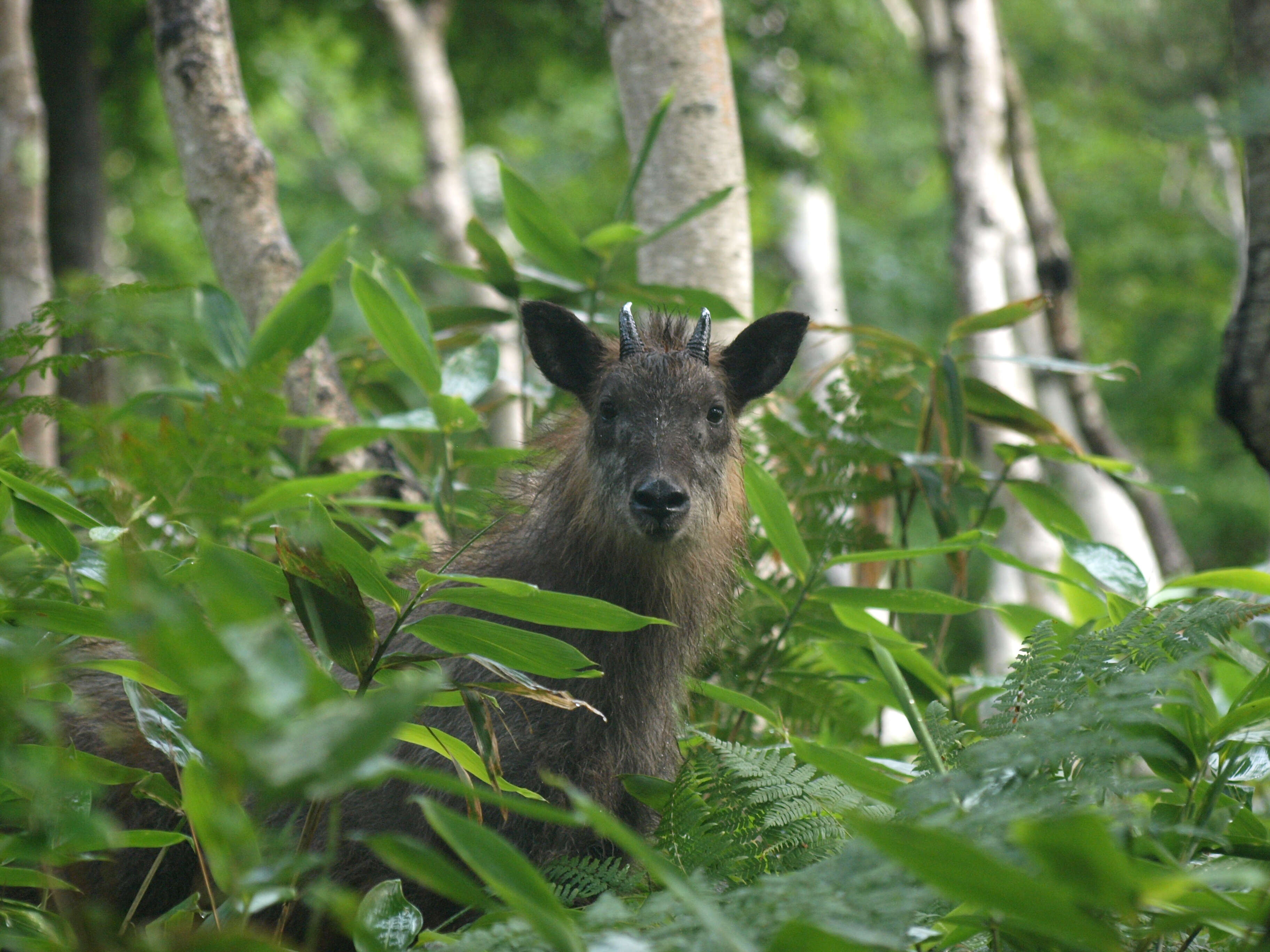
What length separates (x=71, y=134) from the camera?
37.1 ft

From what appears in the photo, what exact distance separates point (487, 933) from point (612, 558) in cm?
219

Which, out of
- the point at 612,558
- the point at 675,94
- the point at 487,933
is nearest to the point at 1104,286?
the point at 675,94

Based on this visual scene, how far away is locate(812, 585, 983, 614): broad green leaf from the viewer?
368cm

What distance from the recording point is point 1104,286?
26.7m

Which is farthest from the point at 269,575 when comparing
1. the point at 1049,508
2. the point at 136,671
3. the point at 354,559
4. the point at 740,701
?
the point at 1049,508

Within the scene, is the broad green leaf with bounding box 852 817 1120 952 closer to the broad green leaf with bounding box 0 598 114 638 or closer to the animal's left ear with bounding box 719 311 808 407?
the broad green leaf with bounding box 0 598 114 638

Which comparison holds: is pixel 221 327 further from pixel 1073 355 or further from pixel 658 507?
pixel 1073 355

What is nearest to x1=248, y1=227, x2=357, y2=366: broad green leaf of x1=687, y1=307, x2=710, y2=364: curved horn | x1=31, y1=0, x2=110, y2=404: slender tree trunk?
x1=687, y1=307, x2=710, y2=364: curved horn

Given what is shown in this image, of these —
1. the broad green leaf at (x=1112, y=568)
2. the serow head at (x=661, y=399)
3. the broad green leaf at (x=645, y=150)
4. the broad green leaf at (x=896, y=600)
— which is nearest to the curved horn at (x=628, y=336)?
the serow head at (x=661, y=399)

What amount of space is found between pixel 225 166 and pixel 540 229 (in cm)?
174

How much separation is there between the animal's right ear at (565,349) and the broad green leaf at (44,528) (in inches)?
83.3

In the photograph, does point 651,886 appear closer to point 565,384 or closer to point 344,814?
point 344,814

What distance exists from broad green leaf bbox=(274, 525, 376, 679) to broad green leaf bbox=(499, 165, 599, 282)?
2.89 m

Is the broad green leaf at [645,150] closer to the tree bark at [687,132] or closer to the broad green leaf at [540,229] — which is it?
the tree bark at [687,132]
